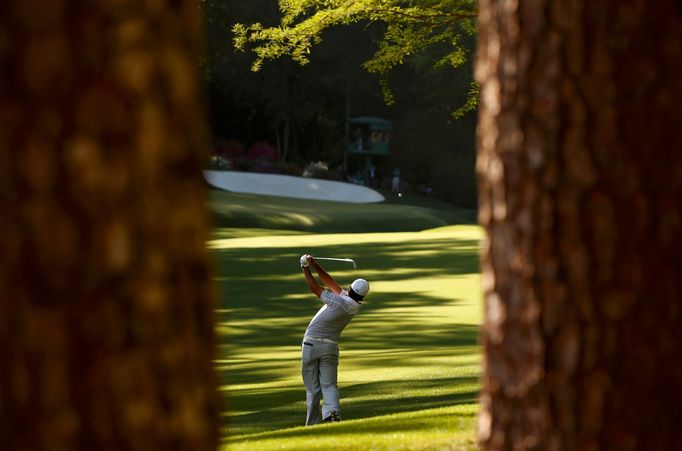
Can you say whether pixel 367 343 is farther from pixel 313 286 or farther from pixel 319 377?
pixel 319 377

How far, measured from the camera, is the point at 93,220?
2.32 m

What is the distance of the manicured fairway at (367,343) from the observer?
9.77 metres

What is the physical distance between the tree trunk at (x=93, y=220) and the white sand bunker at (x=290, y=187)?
1910 inches

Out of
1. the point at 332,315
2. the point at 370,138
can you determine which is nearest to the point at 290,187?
the point at 370,138

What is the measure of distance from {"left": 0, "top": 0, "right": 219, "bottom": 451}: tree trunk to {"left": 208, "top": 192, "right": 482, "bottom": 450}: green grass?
16 centimetres

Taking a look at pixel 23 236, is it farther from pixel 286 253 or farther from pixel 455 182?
pixel 455 182

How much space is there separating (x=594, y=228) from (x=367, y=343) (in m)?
15.2

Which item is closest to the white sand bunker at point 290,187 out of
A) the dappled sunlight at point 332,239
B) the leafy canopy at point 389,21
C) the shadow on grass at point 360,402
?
the dappled sunlight at point 332,239

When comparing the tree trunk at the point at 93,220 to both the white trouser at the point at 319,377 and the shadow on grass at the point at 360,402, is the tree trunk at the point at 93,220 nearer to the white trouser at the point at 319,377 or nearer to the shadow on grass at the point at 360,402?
the shadow on grass at the point at 360,402

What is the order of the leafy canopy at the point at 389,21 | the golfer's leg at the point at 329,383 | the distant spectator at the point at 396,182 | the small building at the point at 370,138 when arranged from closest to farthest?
the golfer's leg at the point at 329,383
the leafy canopy at the point at 389,21
the distant spectator at the point at 396,182
the small building at the point at 370,138

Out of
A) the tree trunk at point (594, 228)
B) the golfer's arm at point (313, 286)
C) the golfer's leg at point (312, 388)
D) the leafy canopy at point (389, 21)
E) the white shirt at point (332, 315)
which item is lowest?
the golfer's leg at point (312, 388)

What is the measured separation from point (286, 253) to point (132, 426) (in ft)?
101

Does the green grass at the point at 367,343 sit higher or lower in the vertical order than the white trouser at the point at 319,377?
lower

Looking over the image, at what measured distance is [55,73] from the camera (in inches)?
90.1
